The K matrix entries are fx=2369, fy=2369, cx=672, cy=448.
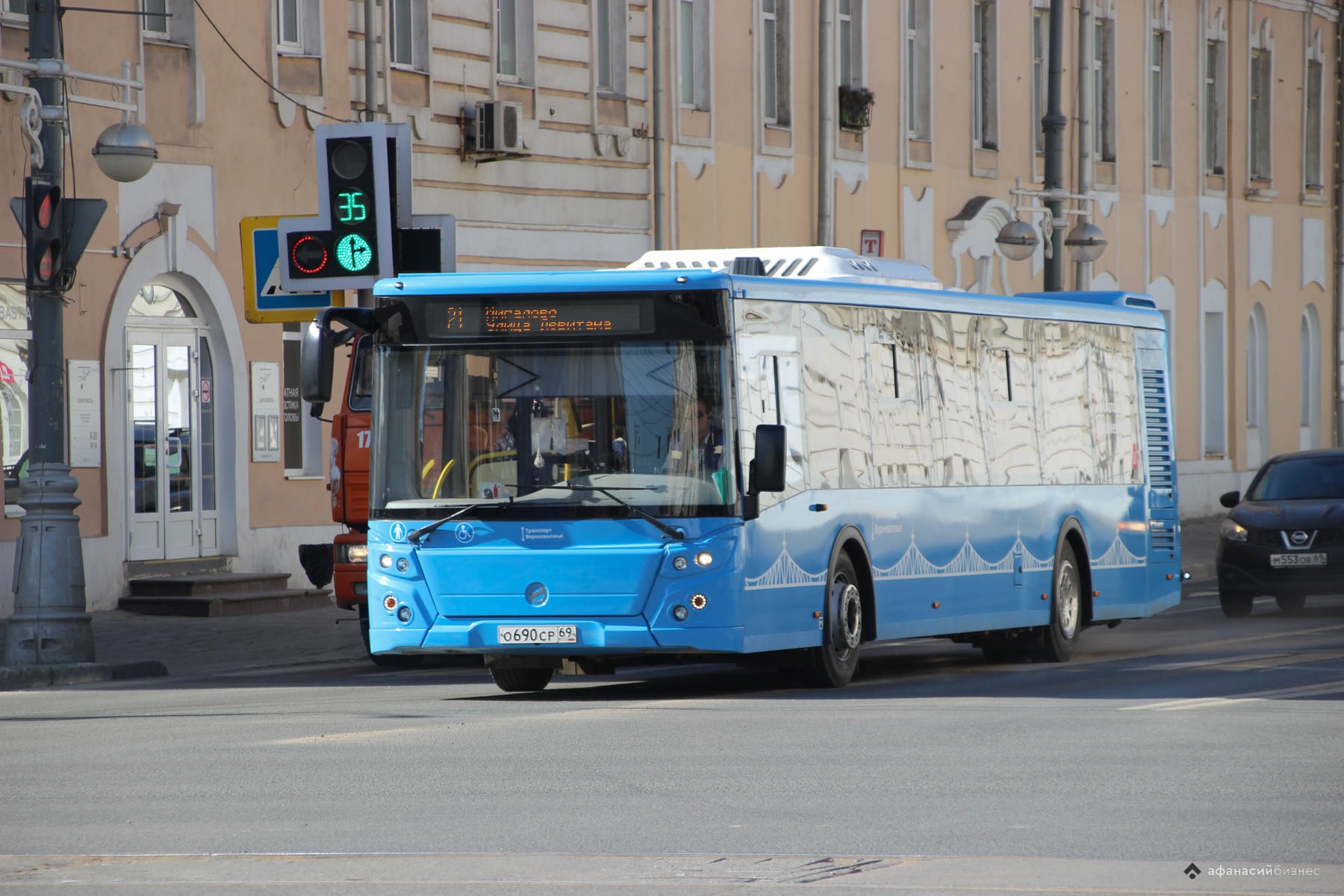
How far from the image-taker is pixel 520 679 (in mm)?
15391

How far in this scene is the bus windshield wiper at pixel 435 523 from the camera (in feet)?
46.2

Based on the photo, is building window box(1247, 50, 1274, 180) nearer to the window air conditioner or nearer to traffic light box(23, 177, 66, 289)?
the window air conditioner

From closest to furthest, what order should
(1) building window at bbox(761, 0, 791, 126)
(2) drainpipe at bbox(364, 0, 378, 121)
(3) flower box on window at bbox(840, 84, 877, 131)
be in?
(2) drainpipe at bbox(364, 0, 378, 121) < (1) building window at bbox(761, 0, 791, 126) < (3) flower box on window at bbox(840, 84, 877, 131)

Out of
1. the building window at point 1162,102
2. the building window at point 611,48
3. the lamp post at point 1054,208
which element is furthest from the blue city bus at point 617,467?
the building window at point 1162,102

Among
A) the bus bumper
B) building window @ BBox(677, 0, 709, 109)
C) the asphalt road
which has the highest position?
building window @ BBox(677, 0, 709, 109)

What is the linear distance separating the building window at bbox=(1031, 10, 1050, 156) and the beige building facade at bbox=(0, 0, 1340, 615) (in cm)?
13

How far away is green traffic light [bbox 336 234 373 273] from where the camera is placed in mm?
18141

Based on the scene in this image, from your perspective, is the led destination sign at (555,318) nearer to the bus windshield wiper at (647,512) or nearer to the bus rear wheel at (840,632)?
the bus windshield wiper at (647,512)

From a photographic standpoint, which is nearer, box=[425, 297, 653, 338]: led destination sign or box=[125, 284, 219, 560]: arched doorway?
box=[425, 297, 653, 338]: led destination sign

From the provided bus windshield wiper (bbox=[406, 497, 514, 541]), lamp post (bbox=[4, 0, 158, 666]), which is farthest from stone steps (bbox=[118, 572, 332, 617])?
bus windshield wiper (bbox=[406, 497, 514, 541])

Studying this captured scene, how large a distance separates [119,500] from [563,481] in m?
11.1

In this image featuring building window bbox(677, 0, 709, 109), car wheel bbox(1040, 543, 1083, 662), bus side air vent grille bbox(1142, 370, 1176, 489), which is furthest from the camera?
building window bbox(677, 0, 709, 109)

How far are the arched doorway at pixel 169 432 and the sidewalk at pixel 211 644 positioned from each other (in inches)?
57.4

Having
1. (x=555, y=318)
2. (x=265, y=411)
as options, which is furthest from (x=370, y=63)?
(x=555, y=318)
